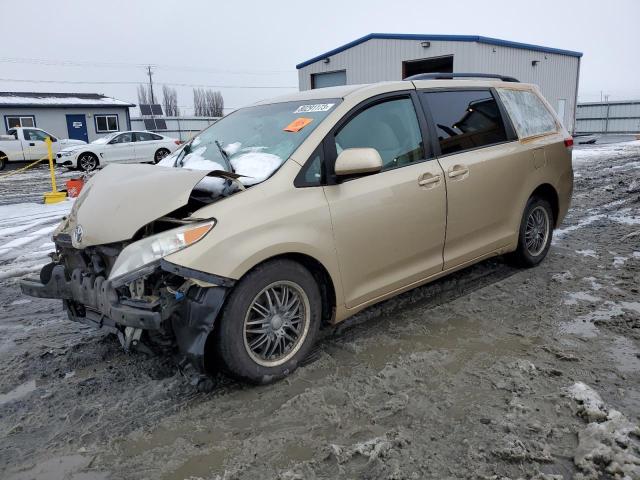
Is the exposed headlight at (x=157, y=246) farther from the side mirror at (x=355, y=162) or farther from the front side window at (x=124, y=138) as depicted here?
the front side window at (x=124, y=138)

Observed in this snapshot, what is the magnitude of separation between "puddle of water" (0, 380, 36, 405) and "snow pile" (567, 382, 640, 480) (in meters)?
3.11

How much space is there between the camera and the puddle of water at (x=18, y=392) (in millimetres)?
3055

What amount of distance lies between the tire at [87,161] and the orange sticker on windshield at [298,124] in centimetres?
1826

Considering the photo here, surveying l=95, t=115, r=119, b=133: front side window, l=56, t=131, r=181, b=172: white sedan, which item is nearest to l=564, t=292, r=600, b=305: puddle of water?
l=56, t=131, r=181, b=172: white sedan

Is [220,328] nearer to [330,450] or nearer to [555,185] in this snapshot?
[330,450]

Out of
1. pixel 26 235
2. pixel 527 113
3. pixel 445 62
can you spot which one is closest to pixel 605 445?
pixel 527 113

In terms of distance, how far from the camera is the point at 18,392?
3133 millimetres

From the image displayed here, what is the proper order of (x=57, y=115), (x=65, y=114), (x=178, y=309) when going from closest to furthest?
(x=178, y=309)
(x=57, y=115)
(x=65, y=114)

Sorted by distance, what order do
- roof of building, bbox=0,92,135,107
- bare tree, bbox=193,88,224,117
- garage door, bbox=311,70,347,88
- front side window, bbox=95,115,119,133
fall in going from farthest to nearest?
1. bare tree, bbox=193,88,224,117
2. front side window, bbox=95,115,119,133
3. roof of building, bbox=0,92,135,107
4. garage door, bbox=311,70,347,88

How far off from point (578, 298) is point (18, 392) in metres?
4.35

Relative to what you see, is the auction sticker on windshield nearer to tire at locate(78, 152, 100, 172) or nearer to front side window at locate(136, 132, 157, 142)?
tire at locate(78, 152, 100, 172)

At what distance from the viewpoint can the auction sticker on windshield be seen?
11.8 feet

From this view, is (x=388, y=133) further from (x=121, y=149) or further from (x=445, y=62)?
(x=445, y=62)

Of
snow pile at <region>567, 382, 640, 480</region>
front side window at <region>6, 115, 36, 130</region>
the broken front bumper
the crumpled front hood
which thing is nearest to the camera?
snow pile at <region>567, 382, 640, 480</region>
